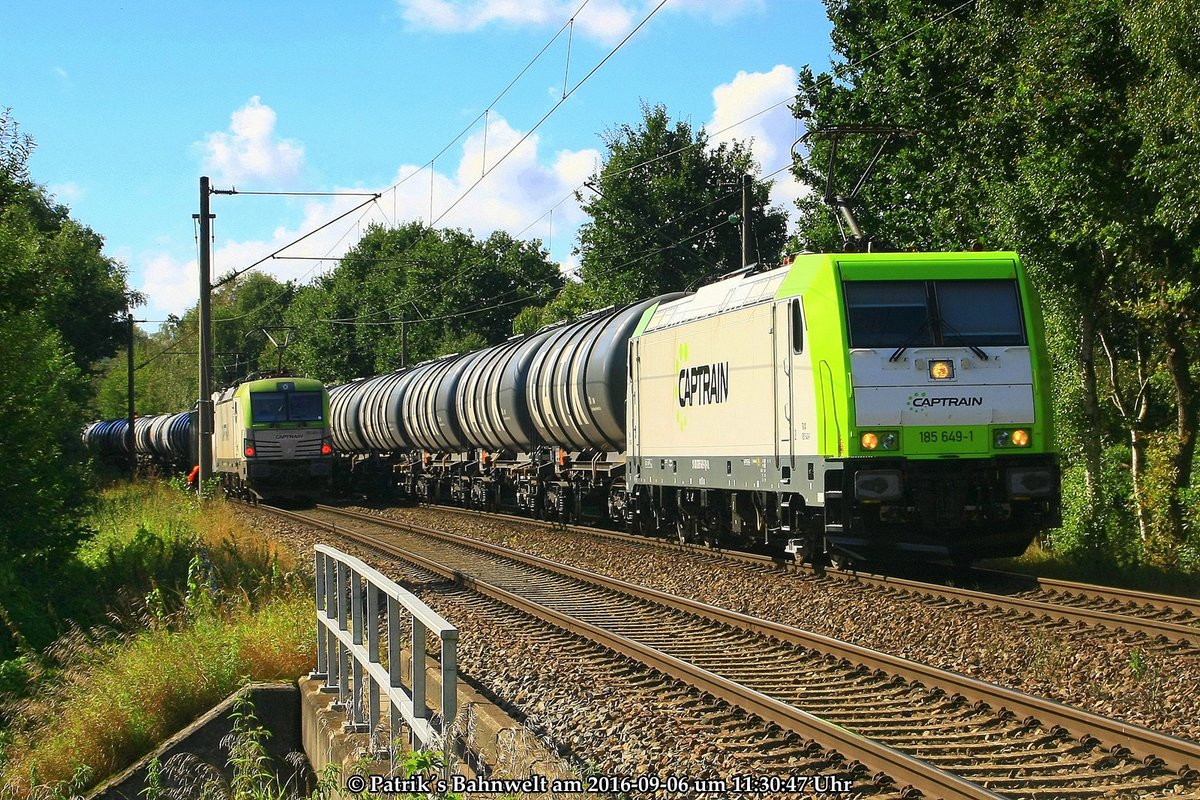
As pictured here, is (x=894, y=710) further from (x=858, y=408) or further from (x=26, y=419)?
(x=26, y=419)

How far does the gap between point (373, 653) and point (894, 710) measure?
120 inches

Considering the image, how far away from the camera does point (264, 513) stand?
28.3 metres

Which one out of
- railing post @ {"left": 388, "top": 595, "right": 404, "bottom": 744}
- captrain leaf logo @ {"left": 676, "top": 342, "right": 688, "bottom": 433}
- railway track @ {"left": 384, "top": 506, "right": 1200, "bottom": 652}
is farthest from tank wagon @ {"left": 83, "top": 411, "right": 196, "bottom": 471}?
railing post @ {"left": 388, "top": 595, "right": 404, "bottom": 744}

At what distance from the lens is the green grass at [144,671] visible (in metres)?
8.95

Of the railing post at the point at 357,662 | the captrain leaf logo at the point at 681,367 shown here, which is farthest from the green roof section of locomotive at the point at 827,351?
the railing post at the point at 357,662

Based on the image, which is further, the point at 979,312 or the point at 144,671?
the point at 979,312

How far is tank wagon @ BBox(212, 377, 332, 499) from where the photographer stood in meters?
30.6

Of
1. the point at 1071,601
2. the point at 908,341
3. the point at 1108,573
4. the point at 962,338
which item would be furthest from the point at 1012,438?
the point at 1108,573

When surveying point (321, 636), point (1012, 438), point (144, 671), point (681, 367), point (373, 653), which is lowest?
point (144, 671)

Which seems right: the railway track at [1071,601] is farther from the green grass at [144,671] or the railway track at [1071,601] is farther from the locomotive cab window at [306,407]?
the locomotive cab window at [306,407]

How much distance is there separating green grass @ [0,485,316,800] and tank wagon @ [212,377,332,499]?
16.3 metres

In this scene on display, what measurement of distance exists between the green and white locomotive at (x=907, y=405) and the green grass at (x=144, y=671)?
506 centimetres

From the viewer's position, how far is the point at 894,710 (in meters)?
7.65

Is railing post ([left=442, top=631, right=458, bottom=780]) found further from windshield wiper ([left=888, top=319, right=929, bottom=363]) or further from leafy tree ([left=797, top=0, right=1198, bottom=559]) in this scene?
leafy tree ([left=797, top=0, right=1198, bottom=559])
